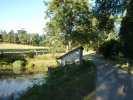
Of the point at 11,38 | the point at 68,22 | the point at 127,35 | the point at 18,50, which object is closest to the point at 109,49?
the point at 127,35

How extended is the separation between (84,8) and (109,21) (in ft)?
117

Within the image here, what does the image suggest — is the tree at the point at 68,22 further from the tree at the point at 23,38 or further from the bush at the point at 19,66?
the tree at the point at 23,38

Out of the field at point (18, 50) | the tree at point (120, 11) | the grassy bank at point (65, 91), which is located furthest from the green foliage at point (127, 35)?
the field at point (18, 50)

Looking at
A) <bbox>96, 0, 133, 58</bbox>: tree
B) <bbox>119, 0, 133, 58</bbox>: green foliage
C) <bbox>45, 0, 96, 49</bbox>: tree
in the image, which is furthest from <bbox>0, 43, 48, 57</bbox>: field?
<bbox>96, 0, 133, 58</bbox>: tree

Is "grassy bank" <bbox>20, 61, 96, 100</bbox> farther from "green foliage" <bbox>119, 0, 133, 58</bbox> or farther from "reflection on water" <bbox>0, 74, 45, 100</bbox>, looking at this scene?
"green foliage" <bbox>119, 0, 133, 58</bbox>

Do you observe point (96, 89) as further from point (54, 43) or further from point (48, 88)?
point (54, 43)

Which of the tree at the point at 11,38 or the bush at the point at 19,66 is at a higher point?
the tree at the point at 11,38

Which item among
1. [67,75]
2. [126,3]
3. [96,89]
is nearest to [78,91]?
[96,89]

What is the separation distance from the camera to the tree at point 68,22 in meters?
63.3

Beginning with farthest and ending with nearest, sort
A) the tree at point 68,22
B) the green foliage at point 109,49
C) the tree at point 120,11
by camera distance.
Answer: the tree at point 68,22, the green foliage at point 109,49, the tree at point 120,11

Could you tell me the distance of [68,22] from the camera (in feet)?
210

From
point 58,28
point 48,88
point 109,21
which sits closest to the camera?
point 48,88

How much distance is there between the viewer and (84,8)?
6512cm

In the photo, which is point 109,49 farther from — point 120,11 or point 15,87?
point 15,87
